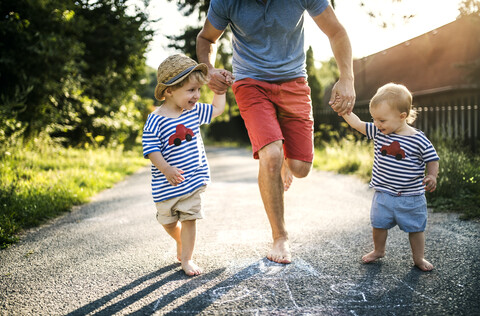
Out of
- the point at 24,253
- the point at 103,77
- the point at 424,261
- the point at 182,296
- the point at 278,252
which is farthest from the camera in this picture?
the point at 103,77

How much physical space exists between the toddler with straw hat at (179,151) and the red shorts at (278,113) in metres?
0.51

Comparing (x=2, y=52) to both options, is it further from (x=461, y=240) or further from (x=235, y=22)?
(x=461, y=240)

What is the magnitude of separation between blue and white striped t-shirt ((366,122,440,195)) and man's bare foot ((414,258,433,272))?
1.51 feet

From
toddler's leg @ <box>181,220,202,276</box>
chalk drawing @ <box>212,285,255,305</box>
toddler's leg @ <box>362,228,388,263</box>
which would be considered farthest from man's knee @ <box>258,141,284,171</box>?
chalk drawing @ <box>212,285,255,305</box>

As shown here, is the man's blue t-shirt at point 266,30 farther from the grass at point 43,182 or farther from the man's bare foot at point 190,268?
the grass at point 43,182

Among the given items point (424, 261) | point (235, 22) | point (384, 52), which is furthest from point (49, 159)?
point (384, 52)

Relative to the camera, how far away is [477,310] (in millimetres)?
2025

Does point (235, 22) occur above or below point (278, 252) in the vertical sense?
above

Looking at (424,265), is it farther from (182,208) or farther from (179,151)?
(179,151)

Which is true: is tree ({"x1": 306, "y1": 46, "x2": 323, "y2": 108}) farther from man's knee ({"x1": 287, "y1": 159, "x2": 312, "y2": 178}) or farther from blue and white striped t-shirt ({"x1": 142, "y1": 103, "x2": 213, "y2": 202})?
blue and white striped t-shirt ({"x1": 142, "y1": 103, "x2": 213, "y2": 202})

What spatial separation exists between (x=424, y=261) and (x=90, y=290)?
2178 millimetres

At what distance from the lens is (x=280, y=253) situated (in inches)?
114

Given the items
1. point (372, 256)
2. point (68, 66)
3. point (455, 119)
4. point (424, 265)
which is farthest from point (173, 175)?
point (455, 119)

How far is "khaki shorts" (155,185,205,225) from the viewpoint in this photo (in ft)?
8.98
